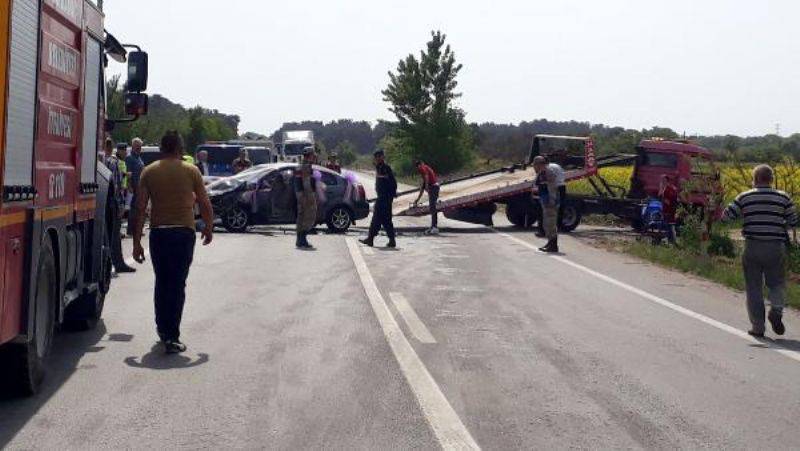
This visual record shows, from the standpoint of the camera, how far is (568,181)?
2761 cm

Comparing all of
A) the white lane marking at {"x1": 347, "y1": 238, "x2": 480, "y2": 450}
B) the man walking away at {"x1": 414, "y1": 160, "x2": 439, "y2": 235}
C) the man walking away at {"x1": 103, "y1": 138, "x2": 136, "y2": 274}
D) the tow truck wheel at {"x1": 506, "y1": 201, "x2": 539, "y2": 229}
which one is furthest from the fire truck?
the tow truck wheel at {"x1": 506, "y1": 201, "x2": 539, "y2": 229}

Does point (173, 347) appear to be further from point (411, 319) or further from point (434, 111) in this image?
point (434, 111)

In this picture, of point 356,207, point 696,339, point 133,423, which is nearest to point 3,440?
point 133,423

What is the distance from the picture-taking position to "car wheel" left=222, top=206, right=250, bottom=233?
79.3 feet

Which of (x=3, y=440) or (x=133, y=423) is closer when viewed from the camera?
(x=3, y=440)

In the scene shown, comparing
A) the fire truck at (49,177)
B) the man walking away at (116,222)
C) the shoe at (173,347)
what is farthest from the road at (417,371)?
the fire truck at (49,177)

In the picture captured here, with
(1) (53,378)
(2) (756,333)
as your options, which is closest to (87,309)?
(1) (53,378)

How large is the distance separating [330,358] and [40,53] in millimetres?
3320

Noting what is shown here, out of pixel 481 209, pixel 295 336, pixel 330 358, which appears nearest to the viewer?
pixel 330 358

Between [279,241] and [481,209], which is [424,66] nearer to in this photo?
[481,209]

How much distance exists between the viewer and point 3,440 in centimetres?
631

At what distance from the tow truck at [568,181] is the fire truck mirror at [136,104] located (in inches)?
591

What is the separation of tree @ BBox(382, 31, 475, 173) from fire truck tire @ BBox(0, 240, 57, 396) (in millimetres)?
66676

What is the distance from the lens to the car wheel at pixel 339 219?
2484 centimetres
